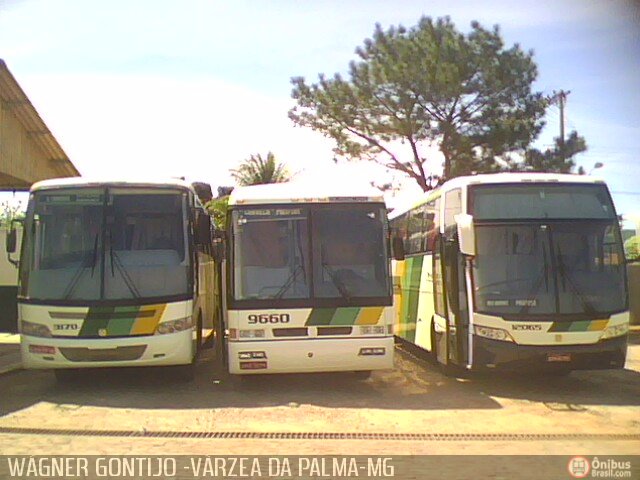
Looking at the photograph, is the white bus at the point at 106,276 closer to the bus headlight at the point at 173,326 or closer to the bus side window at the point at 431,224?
the bus headlight at the point at 173,326

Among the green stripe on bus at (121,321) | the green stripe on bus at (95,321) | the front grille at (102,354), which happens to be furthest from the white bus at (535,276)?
the green stripe on bus at (95,321)

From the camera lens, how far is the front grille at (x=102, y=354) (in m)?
10.6

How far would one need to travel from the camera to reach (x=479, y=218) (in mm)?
11109

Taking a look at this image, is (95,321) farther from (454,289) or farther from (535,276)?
(535,276)

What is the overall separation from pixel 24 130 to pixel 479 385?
13313mm

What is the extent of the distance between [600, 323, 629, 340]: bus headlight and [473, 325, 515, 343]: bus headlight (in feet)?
4.33

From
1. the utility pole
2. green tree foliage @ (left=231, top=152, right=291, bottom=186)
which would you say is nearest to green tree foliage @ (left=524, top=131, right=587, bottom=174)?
the utility pole

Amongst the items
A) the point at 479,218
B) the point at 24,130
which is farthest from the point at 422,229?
the point at 24,130

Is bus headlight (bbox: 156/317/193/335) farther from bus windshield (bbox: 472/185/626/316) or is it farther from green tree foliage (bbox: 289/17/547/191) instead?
green tree foliage (bbox: 289/17/547/191)

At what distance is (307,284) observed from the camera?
10828 millimetres

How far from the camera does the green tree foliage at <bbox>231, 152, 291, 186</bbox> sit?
109 ft

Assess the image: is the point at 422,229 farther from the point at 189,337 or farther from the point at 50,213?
the point at 50,213

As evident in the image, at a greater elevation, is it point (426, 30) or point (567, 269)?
point (426, 30)

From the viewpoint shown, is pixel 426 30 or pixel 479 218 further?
pixel 426 30
